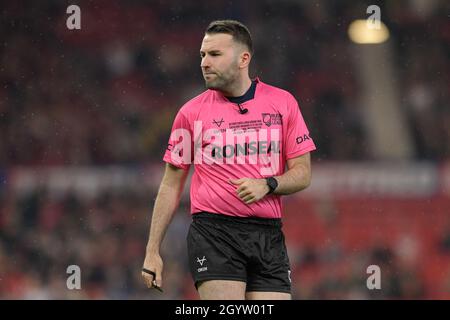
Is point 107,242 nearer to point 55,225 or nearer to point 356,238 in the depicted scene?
point 55,225

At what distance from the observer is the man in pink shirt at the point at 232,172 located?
16.2ft

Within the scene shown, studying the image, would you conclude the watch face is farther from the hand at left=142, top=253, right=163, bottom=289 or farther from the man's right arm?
the hand at left=142, top=253, right=163, bottom=289

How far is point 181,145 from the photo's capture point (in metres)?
5.08

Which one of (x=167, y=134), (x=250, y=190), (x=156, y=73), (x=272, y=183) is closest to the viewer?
(x=250, y=190)

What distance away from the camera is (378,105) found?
14805 mm

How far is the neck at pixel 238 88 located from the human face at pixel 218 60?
0.06m

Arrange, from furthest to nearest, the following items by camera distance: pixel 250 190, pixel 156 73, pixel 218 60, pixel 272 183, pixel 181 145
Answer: pixel 156 73, pixel 181 145, pixel 218 60, pixel 272 183, pixel 250 190

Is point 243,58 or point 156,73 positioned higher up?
point 156,73

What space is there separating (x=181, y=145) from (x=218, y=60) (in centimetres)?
45

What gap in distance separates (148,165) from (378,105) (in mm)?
3397

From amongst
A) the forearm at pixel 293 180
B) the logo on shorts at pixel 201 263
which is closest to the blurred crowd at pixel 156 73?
the forearm at pixel 293 180

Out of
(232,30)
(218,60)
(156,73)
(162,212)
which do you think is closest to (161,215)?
(162,212)

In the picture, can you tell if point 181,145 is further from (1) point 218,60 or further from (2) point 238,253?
(2) point 238,253
